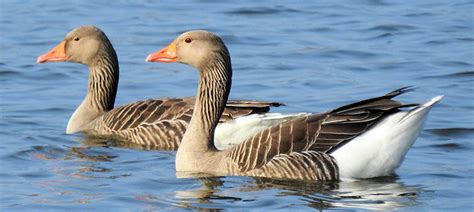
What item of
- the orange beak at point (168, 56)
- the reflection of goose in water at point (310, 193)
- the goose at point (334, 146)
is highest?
the orange beak at point (168, 56)

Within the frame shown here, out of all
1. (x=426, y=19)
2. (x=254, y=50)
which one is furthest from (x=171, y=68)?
(x=426, y=19)

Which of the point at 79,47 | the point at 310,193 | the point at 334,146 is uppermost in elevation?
the point at 79,47

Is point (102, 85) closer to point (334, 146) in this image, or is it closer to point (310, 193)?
point (334, 146)

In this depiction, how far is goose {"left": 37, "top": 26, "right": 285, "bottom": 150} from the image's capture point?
1273 centimetres

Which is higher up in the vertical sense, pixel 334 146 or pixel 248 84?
pixel 334 146

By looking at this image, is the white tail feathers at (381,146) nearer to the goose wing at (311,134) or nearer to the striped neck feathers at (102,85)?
the goose wing at (311,134)

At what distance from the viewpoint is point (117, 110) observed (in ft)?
44.7

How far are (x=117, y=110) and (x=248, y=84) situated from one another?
3074 mm

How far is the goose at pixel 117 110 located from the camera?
501 inches

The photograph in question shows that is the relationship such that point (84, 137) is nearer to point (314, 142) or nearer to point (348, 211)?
point (314, 142)

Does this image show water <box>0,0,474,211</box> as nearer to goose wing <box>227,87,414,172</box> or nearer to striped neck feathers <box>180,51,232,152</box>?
goose wing <box>227,87,414,172</box>

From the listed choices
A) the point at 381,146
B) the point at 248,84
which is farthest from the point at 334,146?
the point at 248,84

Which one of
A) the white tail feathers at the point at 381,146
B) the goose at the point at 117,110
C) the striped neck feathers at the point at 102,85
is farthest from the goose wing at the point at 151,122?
the white tail feathers at the point at 381,146

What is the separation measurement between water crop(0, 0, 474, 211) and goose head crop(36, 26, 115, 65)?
790 millimetres
